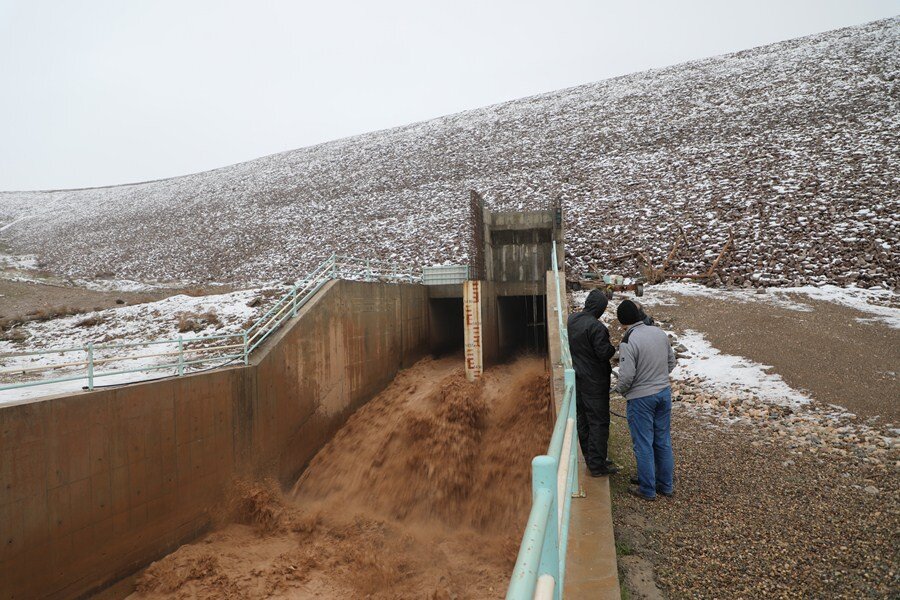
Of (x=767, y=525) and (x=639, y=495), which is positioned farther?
(x=639, y=495)

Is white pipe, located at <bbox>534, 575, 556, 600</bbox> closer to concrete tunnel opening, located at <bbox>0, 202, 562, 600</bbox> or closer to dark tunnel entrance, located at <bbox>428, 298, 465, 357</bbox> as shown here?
concrete tunnel opening, located at <bbox>0, 202, 562, 600</bbox>

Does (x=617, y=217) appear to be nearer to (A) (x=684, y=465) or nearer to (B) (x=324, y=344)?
(B) (x=324, y=344)

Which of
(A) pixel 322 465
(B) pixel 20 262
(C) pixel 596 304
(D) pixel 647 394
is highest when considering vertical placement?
(B) pixel 20 262

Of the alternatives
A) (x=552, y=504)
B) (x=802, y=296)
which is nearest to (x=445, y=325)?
(x=802, y=296)

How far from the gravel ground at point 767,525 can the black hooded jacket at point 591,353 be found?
1175 mm

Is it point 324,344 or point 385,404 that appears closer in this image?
point 324,344

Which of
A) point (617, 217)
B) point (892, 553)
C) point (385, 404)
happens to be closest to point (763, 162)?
point (617, 217)

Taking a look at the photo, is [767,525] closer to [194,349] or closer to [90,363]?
[90,363]

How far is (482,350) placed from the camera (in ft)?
42.7

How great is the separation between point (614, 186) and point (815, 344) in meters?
16.0

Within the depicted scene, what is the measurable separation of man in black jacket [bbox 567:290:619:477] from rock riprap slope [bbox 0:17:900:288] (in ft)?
41.1

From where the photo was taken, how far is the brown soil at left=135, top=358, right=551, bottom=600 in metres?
6.90

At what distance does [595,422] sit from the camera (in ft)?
17.2

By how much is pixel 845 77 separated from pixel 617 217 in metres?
17.1
